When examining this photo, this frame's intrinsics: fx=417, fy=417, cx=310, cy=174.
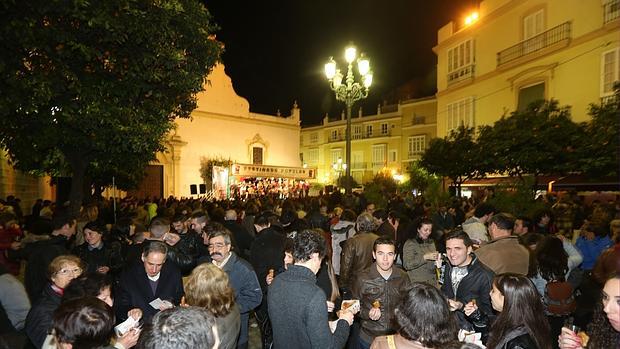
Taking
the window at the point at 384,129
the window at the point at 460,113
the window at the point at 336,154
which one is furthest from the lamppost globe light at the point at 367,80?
the window at the point at 336,154

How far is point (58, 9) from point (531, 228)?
8978 mm

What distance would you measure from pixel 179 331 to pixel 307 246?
130 centimetres

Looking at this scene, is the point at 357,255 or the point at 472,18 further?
the point at 472,18

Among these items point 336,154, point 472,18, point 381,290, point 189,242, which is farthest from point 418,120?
point 381,290

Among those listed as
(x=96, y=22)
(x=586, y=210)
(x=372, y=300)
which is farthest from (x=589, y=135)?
(x=96, y=22)

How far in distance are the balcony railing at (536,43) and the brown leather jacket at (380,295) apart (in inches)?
660

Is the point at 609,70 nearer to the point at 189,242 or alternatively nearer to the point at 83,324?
the point at 189,242

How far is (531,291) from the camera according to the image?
2869 millimetres

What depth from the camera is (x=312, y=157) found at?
5753cm

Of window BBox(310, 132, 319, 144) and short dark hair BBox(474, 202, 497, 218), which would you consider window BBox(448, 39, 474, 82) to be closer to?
short dark hair BBox(474, 202, 497, 218)

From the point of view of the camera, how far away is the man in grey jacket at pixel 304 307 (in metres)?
2.91

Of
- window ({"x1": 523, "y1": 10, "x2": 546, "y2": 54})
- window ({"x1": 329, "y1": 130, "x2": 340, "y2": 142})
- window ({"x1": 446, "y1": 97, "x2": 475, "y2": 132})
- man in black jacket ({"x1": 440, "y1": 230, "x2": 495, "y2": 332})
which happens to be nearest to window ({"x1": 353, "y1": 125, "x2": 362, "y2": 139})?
window ({"x1": 329, "y1": 130, "x2": 340, "y2": 142})

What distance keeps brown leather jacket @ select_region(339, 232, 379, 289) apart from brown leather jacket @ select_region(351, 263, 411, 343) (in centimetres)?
140

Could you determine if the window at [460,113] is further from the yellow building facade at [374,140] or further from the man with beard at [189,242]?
the man with beard at [189,242]
